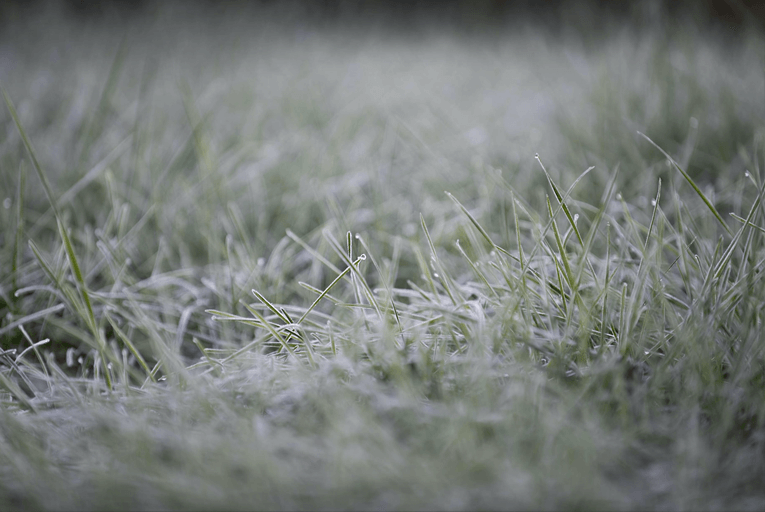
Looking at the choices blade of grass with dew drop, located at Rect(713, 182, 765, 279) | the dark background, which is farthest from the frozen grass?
the dark background

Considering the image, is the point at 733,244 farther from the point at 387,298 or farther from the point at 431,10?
the point at 431,10

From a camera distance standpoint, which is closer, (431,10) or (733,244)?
(733,244)

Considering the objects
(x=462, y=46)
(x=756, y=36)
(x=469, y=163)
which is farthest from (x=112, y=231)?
(x=462, y=46)

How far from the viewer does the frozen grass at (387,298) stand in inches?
12.0

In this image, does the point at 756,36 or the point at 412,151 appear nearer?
the point at 412,151

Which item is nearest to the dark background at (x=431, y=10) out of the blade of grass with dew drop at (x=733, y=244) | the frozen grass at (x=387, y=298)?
the frozen grass at (x=387, y=298)

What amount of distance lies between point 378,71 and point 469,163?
2.82 feet

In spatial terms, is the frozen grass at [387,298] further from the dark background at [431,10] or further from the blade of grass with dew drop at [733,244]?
the dark background at [431,10]

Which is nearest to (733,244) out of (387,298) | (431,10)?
(387,298)

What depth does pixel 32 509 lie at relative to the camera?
0.97 ft

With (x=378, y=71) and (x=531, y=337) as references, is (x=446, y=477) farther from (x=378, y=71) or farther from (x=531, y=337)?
(x=378, y=71)

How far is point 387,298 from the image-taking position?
41cm

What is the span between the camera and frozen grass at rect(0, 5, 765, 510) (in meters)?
0.30

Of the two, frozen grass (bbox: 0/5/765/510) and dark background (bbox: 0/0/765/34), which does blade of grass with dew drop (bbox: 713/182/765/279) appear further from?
dark background (bbox: 0/0/765/34)
